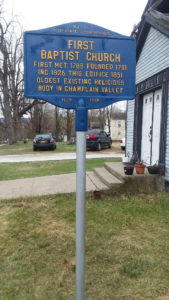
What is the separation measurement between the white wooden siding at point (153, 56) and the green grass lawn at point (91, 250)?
360 cm

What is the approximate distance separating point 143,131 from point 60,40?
5.85m

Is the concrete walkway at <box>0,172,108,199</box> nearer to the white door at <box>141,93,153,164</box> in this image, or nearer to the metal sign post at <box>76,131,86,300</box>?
the white door at <box>141,93,153,164</box>

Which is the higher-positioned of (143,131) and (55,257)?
(143,131)

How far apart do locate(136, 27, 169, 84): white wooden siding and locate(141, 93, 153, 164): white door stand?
70cm

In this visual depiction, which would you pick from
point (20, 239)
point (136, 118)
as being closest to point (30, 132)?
point (136, 118)

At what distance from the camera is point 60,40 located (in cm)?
195

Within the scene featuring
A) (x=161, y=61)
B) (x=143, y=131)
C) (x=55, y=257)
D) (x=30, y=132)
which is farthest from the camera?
(x=30, y=132)

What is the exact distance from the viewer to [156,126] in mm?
6340

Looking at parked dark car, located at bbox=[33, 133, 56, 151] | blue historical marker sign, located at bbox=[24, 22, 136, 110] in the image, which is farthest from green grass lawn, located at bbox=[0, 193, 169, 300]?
parked dark car, located at bbox=[33, 133, 56, 151]

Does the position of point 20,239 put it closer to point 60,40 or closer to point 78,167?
point 78,167

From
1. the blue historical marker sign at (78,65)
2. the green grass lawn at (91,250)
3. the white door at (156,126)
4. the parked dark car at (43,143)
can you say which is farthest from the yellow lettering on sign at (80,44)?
the parked dark car at (43,143)

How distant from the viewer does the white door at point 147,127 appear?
6.81 meters

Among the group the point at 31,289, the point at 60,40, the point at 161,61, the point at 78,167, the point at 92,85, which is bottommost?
the point at 31,289

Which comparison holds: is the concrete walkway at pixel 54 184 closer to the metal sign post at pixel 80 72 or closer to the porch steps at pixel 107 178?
the porch steps at pixel 107 178
